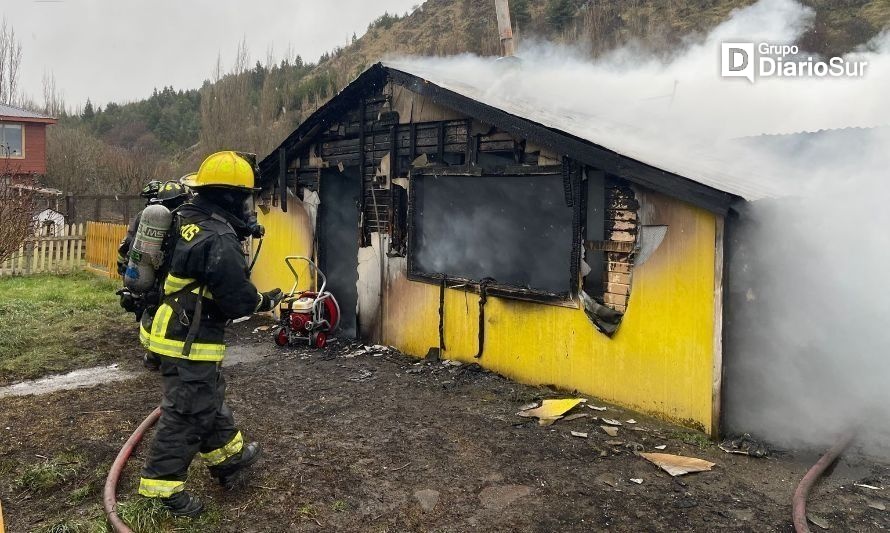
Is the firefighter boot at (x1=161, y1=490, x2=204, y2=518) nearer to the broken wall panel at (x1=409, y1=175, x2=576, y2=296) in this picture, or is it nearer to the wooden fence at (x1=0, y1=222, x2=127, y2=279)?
the broken wall panel at (x1=409, y1=175, x2=576, y2=296)

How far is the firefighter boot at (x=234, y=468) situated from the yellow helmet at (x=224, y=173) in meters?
1.76

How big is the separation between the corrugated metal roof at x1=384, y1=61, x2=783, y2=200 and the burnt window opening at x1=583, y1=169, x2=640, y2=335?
1.25 ft

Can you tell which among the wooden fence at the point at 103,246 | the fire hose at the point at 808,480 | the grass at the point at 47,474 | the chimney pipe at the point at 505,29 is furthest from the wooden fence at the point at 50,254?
the fire hose at the point at 808,480

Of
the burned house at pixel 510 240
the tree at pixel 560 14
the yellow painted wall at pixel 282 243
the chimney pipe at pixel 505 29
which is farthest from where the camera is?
the tree at pixel 560 14

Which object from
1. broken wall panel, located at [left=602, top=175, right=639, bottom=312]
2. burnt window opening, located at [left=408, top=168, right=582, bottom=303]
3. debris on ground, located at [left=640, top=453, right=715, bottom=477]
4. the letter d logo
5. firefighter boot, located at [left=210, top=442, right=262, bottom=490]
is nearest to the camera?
firefighter boot, located at [left=210, top=442, right=262, bottom=490]

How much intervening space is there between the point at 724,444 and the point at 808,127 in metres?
8.77

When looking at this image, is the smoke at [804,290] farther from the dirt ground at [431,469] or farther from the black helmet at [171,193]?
the black helmet at [171,193]

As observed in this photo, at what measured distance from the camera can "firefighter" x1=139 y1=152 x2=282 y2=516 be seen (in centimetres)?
367

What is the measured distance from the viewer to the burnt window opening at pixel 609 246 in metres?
5.73

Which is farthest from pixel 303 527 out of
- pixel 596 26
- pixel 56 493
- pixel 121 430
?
pixel 596 26

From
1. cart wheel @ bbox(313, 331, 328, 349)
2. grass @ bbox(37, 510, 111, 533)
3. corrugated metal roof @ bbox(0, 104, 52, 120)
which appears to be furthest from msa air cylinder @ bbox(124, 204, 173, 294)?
corrugated metal roof @ bbox(0, 104, 52, 120)

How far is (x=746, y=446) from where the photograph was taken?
4.98 m

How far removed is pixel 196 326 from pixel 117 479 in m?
1.30

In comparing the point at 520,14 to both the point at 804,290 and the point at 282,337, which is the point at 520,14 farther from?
the point at 804,290
